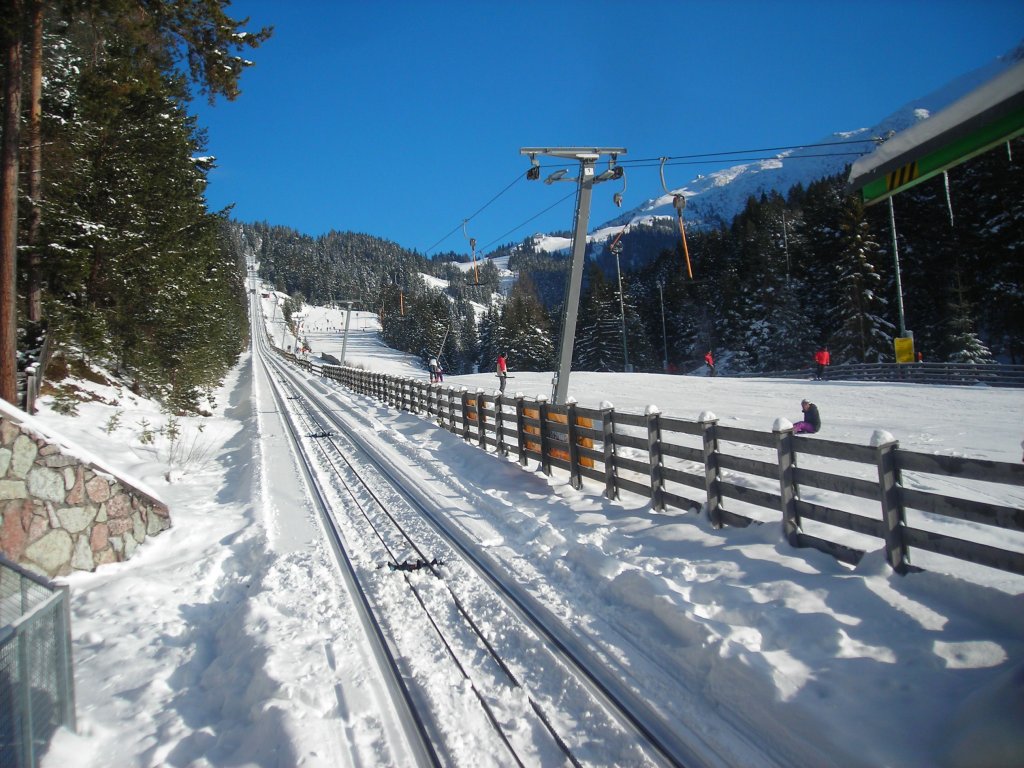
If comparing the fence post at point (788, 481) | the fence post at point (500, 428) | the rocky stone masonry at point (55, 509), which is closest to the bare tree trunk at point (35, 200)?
the rocky stone masonry at point (55, 509)

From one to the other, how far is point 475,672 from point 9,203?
371 inches

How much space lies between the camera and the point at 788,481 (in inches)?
212

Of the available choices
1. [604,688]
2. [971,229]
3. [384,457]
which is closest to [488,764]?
[604,688]

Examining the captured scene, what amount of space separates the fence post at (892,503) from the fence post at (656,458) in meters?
Answer: 2.82

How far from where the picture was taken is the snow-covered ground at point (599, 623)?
3.22 metres

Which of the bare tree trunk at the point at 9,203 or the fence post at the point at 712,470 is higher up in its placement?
the bare tree trunk at the point at 9,203

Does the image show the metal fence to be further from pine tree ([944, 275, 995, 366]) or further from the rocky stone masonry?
pine tree ([944, 275, 995, 366])

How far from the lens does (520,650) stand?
434cm

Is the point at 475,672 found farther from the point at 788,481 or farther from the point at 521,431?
the point at 521,431

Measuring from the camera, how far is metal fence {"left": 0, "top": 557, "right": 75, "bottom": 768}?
107 inches

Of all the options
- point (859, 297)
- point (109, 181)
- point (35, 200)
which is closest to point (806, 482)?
point (35, 200)

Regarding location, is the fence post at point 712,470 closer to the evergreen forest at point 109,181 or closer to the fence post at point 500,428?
the fence post at point 500,428

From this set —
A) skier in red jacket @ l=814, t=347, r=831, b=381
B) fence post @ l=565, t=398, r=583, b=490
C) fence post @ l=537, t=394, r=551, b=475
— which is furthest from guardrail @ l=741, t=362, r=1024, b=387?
fence post @ l=565, t=398, r=583, b=490

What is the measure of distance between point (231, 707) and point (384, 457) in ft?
28.9
